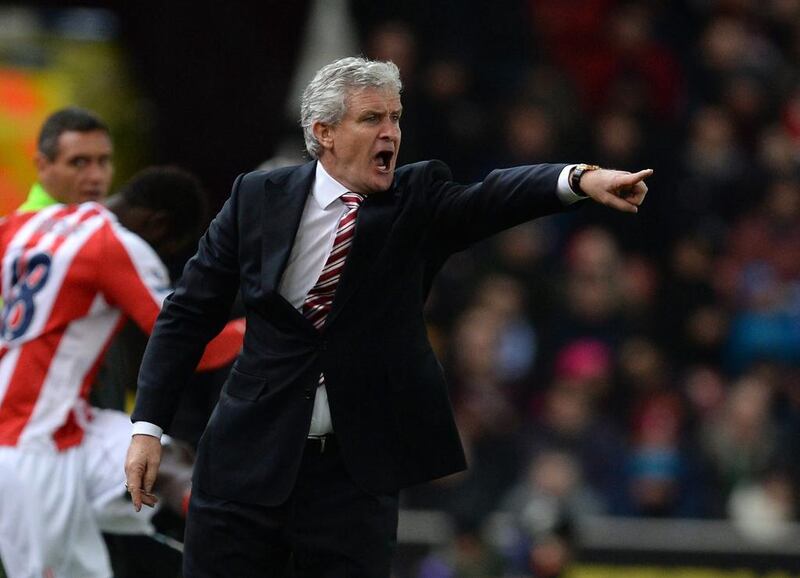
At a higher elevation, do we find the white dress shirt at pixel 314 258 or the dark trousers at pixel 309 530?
the white dress shirt at pixel 314 258

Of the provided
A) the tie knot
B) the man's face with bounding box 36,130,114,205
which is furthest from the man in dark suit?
the man's face with bounding box 36,130,114,205

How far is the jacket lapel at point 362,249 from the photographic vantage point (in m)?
5.05

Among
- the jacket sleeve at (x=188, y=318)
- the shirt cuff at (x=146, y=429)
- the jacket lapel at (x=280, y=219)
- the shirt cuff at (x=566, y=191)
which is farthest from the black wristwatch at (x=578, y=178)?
the shirt cuff at (x=146, y=429)

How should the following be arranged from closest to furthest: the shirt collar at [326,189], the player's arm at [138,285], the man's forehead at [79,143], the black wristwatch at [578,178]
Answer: the black wristwatch at [578,178], the shirt collar at [326,189], the player's arm at [138,285], the man's forehead at [79,143]

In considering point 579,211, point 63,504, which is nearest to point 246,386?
point 63,504

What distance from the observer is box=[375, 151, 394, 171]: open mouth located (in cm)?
507

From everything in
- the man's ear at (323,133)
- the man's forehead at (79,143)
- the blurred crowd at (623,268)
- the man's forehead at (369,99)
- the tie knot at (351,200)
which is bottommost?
the blurred crowd at (623,268)

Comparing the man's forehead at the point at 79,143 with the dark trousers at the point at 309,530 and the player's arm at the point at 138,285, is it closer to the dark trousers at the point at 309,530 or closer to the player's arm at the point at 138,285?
the player's arm at the point at 138,285

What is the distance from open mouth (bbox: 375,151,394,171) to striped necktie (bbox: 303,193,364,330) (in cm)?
12

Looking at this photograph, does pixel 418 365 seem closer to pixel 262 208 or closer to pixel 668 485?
pixel 262 208

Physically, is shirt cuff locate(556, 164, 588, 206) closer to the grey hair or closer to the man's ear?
the grey hair

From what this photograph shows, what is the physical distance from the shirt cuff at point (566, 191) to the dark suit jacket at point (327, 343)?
170 millimetres

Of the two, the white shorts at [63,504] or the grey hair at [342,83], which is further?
the white shorts at [63,504]

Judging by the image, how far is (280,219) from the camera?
5102 millimetres
